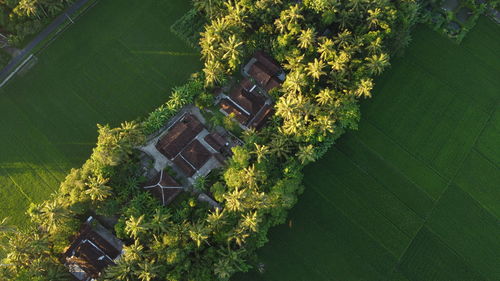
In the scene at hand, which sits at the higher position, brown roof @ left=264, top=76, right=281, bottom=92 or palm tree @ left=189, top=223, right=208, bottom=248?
brown roof @ left=264, top=76, right=281, bottom=92

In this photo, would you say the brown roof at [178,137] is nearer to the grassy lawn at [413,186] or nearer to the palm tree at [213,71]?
the palm tree at [213,71]

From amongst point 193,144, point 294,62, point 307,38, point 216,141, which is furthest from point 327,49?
point 193,144

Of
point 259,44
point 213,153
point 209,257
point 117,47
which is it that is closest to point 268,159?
point 213,153

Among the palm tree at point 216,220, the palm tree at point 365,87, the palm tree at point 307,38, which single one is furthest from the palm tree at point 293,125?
the palm tree at point 216,220

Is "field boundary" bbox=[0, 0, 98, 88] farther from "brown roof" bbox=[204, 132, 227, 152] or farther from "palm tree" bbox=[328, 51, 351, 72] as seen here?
"palm tree" bbox=[328, 51, 351, 72]

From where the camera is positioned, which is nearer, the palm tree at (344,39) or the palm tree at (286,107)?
the palm tree at (286,107)

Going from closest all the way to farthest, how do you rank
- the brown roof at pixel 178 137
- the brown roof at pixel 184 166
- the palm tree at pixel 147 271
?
the palm tree at pixel 147 271
the brown roof at pixel 184 166
the brown roof at pixel 178 137

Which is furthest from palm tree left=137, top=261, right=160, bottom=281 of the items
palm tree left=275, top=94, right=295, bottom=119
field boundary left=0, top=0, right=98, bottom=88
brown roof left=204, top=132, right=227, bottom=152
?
field boundary left=0, top=0, right=98, bottom=88

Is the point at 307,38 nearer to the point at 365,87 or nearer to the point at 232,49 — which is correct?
the point at 365,87
